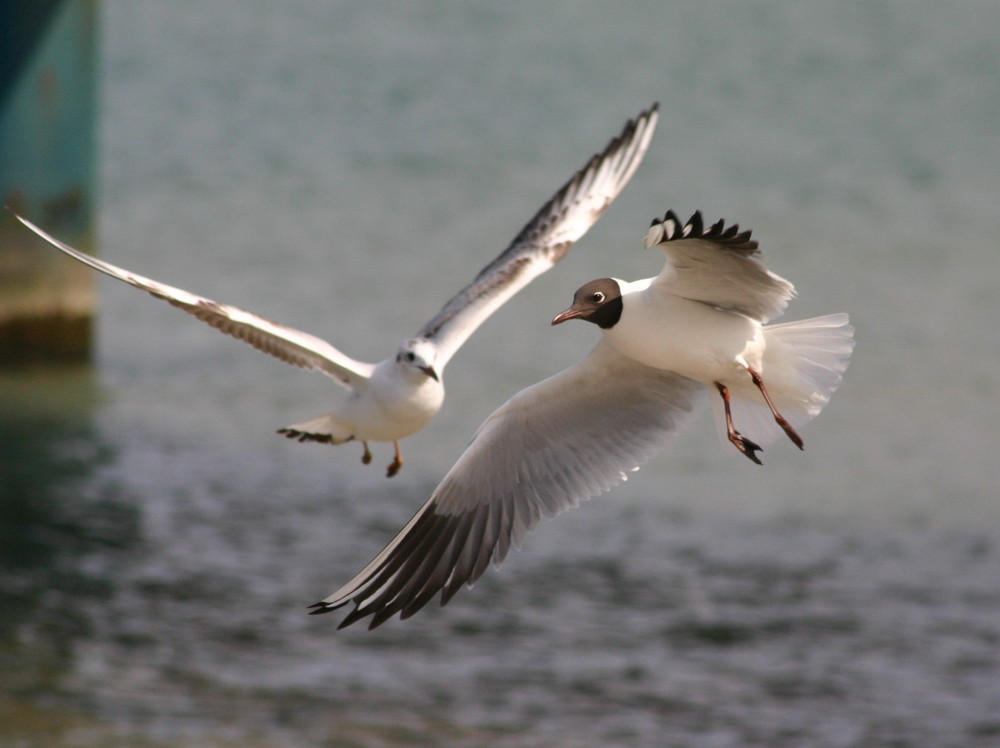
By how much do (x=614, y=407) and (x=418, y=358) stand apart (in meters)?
0.80

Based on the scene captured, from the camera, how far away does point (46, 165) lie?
→ 14.8 meters

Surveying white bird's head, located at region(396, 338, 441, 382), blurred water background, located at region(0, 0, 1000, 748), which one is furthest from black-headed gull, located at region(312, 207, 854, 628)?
blurred water background, located at region(0, 0, 1000, 748)

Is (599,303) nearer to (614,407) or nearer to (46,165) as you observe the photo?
(614,407)

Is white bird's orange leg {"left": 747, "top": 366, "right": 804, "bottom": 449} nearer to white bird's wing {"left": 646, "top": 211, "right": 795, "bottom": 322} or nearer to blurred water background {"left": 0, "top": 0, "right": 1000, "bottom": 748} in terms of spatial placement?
white bird's wing {"left": 646, "top": 211, "right": 795, "bottom": 322}

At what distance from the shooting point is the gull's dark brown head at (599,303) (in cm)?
558

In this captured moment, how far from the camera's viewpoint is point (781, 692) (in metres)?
10.6

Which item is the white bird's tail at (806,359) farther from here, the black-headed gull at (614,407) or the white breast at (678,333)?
the white breast at (678,333)

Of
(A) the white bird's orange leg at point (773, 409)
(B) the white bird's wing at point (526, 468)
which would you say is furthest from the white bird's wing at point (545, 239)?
(A) the white bird's orange leg at point (773, 409)

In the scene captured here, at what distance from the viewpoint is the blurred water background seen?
1051 centimetres

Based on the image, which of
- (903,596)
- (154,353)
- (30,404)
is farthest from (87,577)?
(903,596)

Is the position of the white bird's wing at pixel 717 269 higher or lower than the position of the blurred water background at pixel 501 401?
lower

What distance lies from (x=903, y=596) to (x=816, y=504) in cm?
162

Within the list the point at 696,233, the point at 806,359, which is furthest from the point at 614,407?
the point at 696,233

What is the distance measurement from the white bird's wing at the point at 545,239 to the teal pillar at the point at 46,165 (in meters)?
7.59
